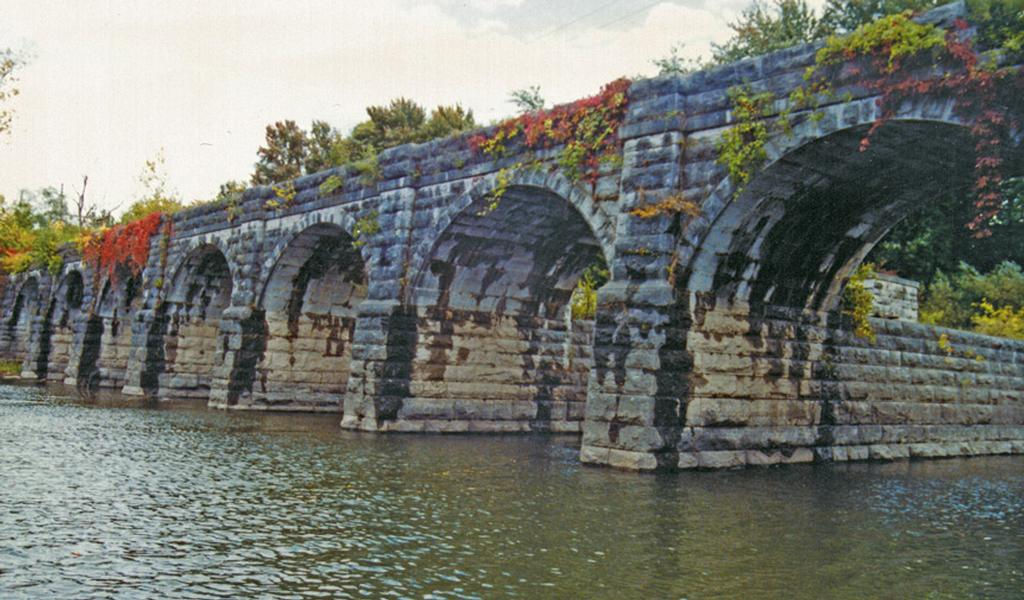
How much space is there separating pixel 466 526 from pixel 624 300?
513cm

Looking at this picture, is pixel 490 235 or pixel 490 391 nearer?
pixel 490 235

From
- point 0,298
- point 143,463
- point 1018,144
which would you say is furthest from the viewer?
point 0,298

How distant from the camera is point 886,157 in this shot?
11.2m

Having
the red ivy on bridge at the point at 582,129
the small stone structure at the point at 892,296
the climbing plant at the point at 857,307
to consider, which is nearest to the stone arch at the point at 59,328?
the red ivy on bridge at the point at 582,129

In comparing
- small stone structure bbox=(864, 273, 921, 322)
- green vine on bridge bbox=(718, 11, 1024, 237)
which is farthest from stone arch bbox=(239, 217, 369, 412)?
small stone structure bbox=(864, 273, 921, 322)

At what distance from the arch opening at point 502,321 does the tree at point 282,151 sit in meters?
28.5

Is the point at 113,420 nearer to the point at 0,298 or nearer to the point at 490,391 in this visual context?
the point at 490,391

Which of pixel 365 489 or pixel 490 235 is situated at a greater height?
pixel 490 235

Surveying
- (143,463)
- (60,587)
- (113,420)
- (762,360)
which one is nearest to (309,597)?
(60,587)

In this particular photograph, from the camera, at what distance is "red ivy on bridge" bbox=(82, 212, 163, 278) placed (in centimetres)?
2733

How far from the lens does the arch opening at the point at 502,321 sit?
16.3 metres

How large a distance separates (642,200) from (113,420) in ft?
34.7

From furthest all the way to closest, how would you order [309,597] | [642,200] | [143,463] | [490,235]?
[490,235] < [642,200] < [143,463] < [309,597]

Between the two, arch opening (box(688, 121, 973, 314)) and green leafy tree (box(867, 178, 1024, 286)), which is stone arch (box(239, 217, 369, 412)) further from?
Answer: green leafy tree (box(867, 178, 1024, 286))
